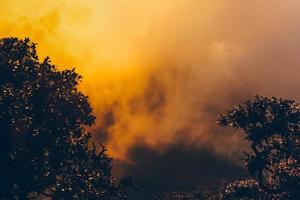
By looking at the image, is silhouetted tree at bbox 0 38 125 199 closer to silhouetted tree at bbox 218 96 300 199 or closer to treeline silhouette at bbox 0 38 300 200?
treeline silhouette at bbox 0 38 300 200

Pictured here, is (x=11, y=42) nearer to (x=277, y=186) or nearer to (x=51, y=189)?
(x=51, y=189)

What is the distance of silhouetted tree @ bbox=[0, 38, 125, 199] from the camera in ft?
144

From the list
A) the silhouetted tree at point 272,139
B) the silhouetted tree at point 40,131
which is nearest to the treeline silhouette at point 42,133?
the silhouetted tree at point 40,131

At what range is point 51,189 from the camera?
47188mm

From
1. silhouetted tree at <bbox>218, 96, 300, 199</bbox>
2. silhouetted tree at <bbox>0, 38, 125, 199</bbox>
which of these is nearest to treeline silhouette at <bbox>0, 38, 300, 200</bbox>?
silhouetted tree at <bbox>0, 38, 125, 199</bbox>

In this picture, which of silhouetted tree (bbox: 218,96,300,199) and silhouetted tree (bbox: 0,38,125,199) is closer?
silhouetted tree (bbox: 0,38,125,199)

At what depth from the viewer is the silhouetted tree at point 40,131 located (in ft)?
144

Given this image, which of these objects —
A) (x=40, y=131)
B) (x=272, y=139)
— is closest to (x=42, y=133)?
(x=40, y=131)

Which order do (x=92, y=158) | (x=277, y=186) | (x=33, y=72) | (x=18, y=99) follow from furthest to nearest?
(x=277, y=186) < (x=92, y=158) < (x=33, y=72) < (x=18, y=99)

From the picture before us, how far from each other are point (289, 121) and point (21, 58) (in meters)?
32.4

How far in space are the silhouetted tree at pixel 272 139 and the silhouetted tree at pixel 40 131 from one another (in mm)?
20157

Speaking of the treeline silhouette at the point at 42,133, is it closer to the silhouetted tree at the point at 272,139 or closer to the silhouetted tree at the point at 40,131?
the silhouetted tree at the point at 40,131

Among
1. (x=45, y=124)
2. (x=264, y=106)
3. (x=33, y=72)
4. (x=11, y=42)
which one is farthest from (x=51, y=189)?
(x=264, y=106)

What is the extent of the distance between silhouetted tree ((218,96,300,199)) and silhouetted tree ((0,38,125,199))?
2016 cm
